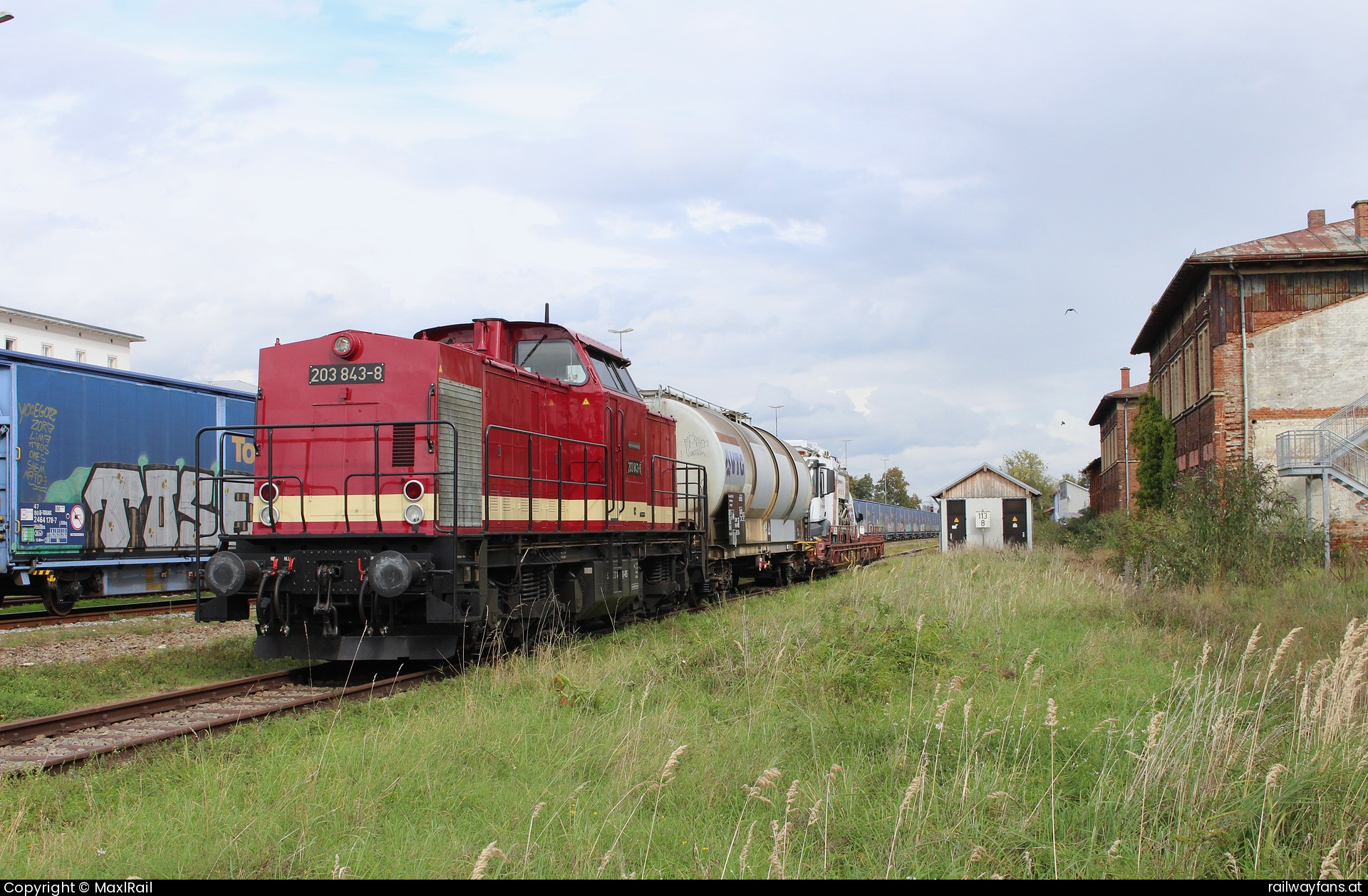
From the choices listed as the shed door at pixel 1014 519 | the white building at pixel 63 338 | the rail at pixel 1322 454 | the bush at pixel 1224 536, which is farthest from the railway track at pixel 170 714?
the white building at pixel 63 338

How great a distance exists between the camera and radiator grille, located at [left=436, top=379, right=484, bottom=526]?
863 cm

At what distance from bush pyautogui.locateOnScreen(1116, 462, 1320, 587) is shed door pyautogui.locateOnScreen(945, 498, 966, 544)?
2231 cm

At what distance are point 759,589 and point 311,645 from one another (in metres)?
12.3

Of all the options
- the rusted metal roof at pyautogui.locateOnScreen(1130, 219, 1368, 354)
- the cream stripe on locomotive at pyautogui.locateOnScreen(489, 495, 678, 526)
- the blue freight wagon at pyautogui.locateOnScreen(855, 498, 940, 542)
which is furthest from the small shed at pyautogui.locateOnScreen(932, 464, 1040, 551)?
the cream stripe on locomotive at pyautogui.locateOnScreen(489, 495, 678, 526)

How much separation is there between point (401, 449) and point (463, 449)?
0.57m

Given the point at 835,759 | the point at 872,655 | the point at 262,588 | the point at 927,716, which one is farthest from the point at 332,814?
the point at 872,655

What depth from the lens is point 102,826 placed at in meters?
4.45

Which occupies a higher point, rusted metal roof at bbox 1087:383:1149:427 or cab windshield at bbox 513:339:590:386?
rusted metal roof at bbox 1087:383:1149:427

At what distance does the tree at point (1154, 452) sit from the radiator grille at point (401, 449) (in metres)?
24.4

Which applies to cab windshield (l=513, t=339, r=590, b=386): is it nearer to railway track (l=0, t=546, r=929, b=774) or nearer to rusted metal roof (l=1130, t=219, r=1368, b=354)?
railway track (l=0, t=546, r=929, b=774)

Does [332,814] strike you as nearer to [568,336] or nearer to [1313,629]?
[568,336]

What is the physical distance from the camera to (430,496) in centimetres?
851

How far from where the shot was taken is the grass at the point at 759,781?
3984 millimetres

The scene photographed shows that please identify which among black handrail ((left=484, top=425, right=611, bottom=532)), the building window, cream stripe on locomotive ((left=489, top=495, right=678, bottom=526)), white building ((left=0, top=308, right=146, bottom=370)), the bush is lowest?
the bush
